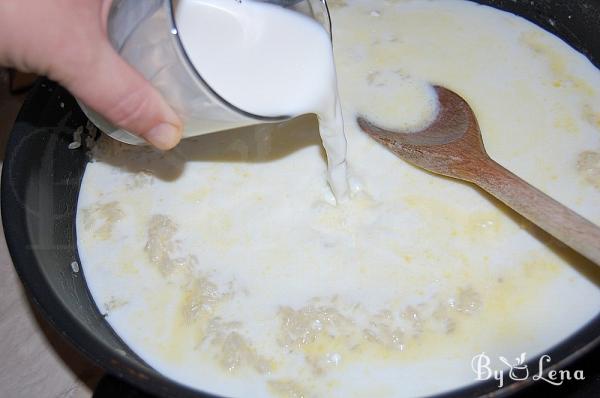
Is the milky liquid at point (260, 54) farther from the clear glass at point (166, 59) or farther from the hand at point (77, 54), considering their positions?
the hand at point (77, 54)

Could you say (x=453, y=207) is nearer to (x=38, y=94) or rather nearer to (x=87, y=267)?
(x=87, y=267)

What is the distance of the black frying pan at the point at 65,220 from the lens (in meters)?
1.23

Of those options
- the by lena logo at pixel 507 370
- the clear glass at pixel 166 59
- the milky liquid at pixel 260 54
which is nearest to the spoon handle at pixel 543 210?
the by lena logo at pixel 507 370

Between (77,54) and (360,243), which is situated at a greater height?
(77,54)

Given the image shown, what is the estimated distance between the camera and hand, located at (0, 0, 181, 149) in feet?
3.73

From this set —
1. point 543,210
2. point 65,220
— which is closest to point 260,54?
point 543,210

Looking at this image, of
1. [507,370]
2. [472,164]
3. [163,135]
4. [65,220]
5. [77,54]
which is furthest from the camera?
[65,220]

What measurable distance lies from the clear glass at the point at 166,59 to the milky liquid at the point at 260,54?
0.11ft

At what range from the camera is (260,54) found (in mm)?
1341

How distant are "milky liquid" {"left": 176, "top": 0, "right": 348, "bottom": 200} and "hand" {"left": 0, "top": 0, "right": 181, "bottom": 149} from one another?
14 centimetres

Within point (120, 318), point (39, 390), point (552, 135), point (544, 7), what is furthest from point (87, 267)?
point (544, 7)

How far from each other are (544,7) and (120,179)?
1.41 m

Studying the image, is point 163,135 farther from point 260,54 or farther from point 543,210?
point 543,210

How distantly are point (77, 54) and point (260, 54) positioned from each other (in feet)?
1.18
